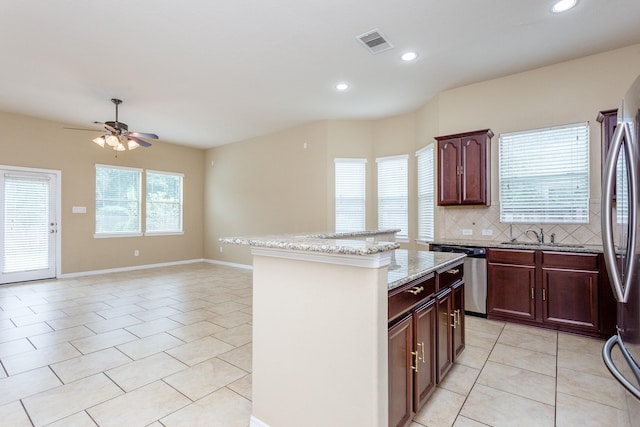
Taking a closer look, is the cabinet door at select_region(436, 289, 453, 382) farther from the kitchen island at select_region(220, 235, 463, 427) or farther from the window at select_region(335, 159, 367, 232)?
the window at select_region(335, 159, 367, 232)

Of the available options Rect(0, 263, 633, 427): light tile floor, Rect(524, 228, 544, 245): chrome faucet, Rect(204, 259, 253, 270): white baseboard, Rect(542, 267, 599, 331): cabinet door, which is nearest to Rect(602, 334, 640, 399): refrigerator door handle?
Rect(0, 263, 633, 427): light tile floor

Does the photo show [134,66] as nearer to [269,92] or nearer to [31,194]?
[269,92]

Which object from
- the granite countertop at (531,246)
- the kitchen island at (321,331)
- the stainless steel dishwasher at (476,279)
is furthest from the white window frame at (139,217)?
the stainless steel dishwasher at (476,279)

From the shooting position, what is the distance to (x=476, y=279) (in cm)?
374

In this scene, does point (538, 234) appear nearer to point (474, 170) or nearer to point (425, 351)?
point (474, 170)

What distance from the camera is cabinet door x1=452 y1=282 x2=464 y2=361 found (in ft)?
7.92

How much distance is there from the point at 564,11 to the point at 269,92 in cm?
344

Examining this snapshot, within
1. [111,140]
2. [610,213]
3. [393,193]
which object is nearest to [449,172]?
[393,193]

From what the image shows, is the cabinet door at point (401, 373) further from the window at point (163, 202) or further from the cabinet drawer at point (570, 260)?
the window at point (163, 202)

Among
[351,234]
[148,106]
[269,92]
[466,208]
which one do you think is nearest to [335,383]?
[351,234]

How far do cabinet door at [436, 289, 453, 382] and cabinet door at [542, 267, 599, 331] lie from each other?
1.75 metres

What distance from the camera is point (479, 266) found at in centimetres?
371

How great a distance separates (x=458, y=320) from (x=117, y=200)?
7.18m

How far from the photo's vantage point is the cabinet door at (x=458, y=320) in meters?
2.41
